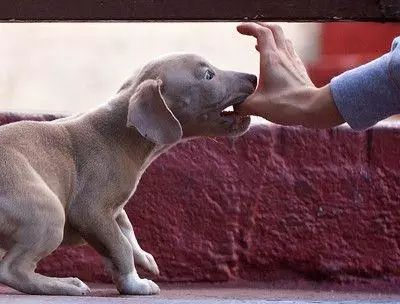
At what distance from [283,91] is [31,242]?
80 centimetres

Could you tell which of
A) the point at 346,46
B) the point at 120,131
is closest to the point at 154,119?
the point at 120,131

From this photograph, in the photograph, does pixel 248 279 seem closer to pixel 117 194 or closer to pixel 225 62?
pixel 117 194

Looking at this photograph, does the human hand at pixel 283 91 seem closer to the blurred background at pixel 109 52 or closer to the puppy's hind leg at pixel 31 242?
the puppy's hind leg at pixel 31 242

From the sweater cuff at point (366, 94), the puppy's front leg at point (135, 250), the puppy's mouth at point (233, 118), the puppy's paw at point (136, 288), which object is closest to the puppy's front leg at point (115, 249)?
the puppy's paw at point (136, 288)

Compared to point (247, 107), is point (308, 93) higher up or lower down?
higher up

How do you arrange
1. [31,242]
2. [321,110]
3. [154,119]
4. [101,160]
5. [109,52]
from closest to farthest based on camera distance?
1. [321,110]
2. [31,242]
3. [154,119]
4. [101,160]
5. [109,52]

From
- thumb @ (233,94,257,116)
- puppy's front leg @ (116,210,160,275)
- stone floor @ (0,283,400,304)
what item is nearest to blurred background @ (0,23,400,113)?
stone floor @ (0,283,400,304)

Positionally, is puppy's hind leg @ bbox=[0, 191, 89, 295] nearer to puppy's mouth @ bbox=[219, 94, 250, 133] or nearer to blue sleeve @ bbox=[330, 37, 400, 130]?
puppy's mouth @ bbox=[219, 94, 250, 133]

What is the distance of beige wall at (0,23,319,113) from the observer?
257 inches

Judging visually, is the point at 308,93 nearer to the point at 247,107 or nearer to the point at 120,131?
the point at 247,107

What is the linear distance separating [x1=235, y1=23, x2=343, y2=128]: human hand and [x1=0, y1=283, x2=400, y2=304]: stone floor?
48cm

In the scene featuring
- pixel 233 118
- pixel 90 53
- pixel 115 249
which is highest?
pixel 233 118

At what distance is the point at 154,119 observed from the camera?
11.9ft

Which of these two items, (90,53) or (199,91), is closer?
(199,91)
